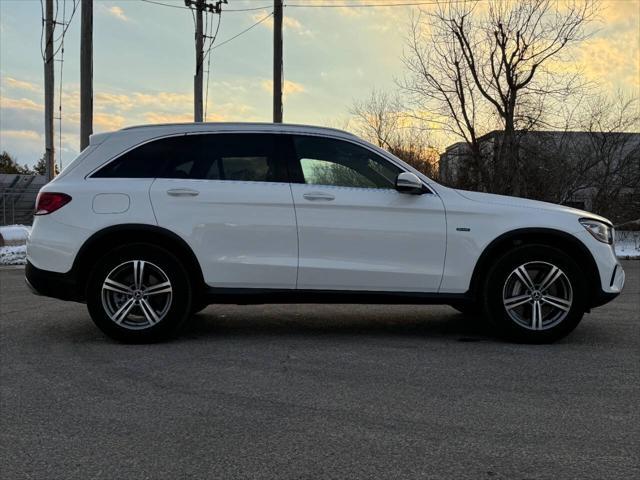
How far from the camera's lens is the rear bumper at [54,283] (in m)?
4.89

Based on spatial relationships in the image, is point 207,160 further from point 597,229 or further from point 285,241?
point 597,229

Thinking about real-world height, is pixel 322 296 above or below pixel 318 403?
above

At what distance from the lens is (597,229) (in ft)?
16.8

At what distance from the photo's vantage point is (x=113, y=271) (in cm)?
490

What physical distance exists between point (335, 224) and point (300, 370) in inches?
52.2

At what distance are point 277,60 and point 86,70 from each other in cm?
570

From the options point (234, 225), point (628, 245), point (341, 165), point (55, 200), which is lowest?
point (628, 245)

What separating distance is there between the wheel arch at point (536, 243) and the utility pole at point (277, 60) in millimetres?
12481

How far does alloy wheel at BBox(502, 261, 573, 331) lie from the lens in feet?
16.5

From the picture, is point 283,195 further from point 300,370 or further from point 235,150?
point 300,370

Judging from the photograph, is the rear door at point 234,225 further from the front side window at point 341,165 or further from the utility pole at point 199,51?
the utility pole at point 199,51

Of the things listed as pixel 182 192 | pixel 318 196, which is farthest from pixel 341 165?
pixel 182 192

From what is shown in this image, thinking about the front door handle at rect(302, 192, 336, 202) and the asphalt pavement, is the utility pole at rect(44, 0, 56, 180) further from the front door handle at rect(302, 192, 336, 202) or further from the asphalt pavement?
the front door handle at rect(302, 192, 336, 202)

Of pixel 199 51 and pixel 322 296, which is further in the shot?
pixel 199 51
